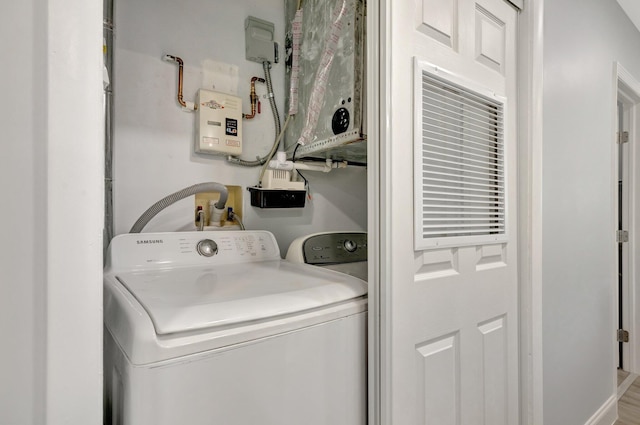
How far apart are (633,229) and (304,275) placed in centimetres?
276

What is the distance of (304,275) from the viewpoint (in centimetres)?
99

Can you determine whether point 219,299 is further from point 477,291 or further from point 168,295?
point 477,291

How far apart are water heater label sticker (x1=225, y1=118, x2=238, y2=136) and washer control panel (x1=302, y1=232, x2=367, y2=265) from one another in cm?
55

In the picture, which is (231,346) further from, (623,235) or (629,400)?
(623,235)

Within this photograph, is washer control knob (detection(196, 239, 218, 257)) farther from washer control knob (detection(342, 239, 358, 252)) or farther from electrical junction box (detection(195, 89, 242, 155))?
washer control knob (detection(342, 239, 358, 252))

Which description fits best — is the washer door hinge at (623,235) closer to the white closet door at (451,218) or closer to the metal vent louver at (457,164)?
the white closet door at (451,218)

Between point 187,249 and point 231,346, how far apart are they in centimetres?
59

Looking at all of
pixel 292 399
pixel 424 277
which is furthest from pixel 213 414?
pixel 424 277

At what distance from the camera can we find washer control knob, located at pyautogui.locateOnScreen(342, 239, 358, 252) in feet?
4.56

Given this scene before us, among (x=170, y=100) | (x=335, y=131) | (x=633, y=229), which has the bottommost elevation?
(x=633, y=229)

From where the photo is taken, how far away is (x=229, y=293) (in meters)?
0.74

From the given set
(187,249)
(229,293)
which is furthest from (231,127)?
(229,293)

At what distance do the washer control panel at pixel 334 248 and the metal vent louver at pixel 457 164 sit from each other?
472 mm

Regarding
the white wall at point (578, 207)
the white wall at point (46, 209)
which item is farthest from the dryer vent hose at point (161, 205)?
the white wall at point (578, 207)
